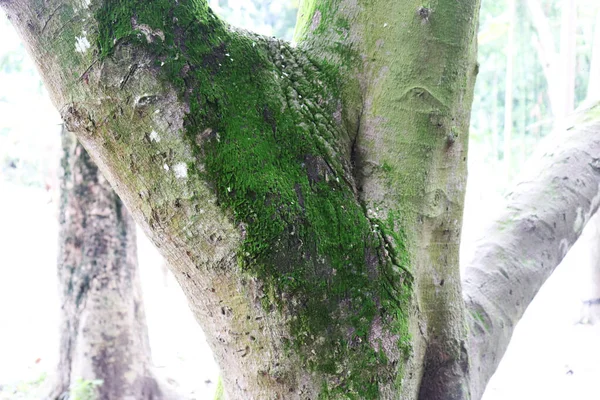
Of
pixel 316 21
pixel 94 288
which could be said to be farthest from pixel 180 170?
pixel 94 288

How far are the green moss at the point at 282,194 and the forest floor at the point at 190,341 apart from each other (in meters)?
3.46

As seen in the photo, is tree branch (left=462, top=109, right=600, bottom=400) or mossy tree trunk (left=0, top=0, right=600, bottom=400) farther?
tree branch (left=462, top=109, right=600, bottom=400)

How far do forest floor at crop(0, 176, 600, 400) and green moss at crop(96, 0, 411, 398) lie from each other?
136 inches

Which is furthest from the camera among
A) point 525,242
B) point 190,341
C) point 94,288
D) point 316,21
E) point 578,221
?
point 190,341

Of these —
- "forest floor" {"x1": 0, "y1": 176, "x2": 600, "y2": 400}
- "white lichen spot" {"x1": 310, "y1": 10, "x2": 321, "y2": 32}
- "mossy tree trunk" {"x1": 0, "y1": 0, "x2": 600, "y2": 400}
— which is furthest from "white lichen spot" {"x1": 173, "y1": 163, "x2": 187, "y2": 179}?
"forest floor" {"x1": 0, "y1": 176, "x2": 600, "y2": 400}

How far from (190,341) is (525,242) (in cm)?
560

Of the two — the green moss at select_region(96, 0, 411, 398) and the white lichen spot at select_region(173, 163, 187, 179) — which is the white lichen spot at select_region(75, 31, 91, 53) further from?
the white lichen spot at select_region(173, 163, 187, 179)

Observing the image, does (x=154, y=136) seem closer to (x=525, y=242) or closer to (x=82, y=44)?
(x=82, y=44)

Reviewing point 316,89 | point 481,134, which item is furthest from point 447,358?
point 481,134

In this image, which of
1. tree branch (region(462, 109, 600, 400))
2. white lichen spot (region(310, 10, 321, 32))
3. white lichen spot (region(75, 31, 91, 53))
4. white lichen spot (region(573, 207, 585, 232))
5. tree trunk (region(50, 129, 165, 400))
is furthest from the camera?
tree trunk (region(50, 129, 165, 400))

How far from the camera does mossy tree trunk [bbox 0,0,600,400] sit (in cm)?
125

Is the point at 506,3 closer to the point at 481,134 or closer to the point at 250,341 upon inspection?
the point at 481,134

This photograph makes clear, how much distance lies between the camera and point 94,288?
3.97 meters

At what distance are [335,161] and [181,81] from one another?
1.49ft
